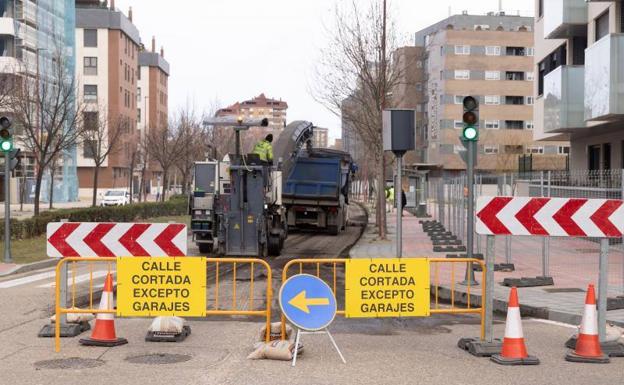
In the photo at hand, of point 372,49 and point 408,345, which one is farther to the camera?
point 372,49

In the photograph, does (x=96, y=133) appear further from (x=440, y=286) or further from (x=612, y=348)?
(x=612, y=348)

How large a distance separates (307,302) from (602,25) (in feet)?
67.5

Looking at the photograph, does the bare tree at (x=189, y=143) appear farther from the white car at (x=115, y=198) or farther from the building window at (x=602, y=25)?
the building window at (x=602, y=25)

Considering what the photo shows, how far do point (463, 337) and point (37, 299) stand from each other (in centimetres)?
666


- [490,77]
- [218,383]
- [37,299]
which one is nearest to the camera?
[218,383]

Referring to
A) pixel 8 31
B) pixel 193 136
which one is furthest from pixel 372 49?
pixel 8 31

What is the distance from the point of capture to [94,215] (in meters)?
27.7

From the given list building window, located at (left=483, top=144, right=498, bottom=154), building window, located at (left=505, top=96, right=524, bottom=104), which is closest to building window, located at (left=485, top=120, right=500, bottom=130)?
building window, located at (left=483, top=144, right=498, bottom=154)

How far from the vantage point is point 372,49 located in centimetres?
2611

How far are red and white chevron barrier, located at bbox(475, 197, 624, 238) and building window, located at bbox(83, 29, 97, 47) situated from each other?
78.9 m

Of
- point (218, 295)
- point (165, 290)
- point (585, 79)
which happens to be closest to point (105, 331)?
point (165, 290)

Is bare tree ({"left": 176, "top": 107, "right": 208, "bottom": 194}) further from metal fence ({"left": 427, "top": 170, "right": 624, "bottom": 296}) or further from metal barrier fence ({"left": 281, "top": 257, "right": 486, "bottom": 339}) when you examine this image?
metal barrier fence ({"left": 281, "top": 257, "right": 486, "bottom": 339})

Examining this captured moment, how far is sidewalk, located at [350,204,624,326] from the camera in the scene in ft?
35.0

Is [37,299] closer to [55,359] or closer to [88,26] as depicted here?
[55,359]
